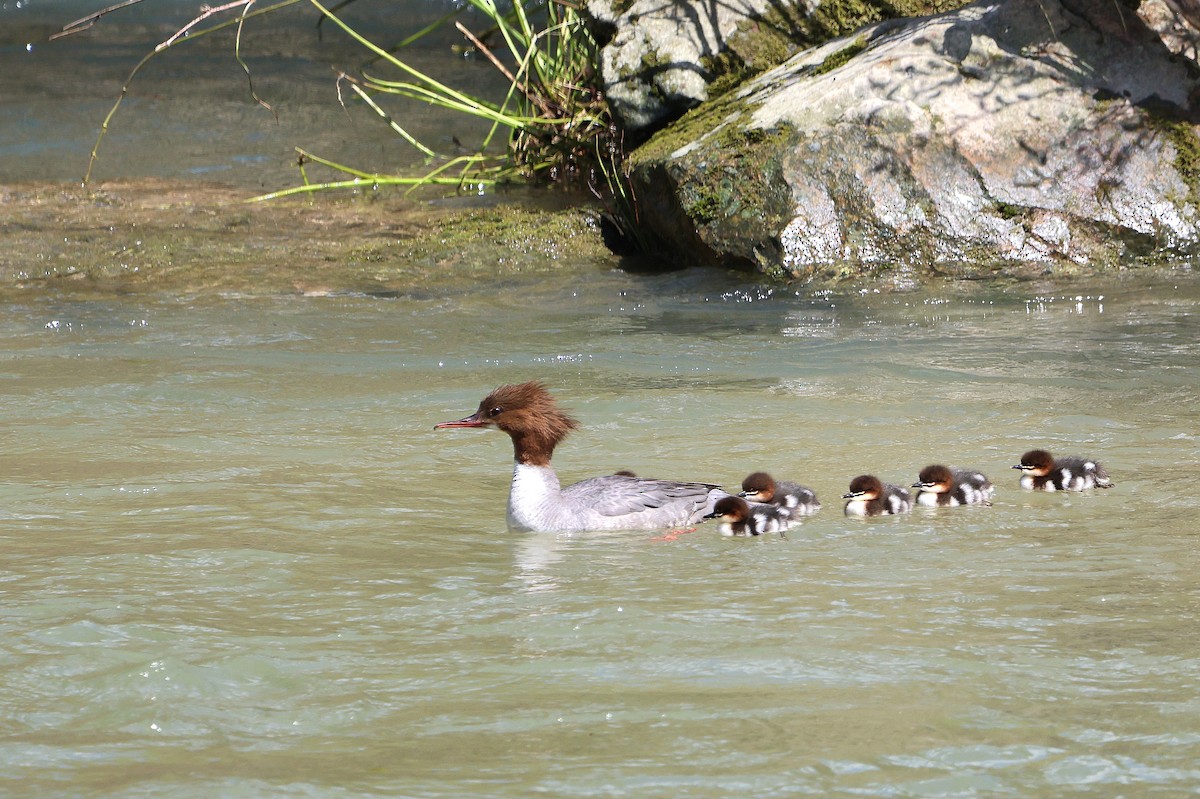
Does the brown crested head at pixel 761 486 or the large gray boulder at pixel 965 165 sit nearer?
the brown crested head at pixel 761 486

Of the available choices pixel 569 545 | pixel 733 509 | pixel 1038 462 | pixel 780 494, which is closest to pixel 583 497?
pixel 569 545

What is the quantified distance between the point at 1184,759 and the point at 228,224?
9644 millimetres

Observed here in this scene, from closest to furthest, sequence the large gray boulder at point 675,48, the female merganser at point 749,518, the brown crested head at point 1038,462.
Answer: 1. the female merganser at point 749,518
2. the brown crested head at point 1038,462
3. the large gray boulder at point 675,48

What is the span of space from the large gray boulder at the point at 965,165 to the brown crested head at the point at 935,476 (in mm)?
4176

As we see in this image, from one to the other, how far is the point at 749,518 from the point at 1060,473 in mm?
1291

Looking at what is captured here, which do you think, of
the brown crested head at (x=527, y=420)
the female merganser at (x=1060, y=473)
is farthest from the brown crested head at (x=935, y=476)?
the brown crested head at (x=527, y=420)

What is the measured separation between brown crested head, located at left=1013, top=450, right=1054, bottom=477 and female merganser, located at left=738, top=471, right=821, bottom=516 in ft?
2.86

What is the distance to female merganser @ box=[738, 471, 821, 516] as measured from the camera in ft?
19.3

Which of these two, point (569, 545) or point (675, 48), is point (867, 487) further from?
point (675, 48)

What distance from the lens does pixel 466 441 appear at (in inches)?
289

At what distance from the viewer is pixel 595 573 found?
5312 mm

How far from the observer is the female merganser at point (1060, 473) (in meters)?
5.94

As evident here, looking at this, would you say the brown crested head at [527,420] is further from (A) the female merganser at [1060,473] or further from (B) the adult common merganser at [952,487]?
(A) the female merganser at [1060,473]

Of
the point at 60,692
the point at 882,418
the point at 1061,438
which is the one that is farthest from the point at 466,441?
the point at 60,692
